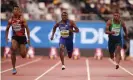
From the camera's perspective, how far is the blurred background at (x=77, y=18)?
28.0m

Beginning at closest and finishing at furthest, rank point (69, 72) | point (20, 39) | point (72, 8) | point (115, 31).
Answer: point (20, 39)
point (115, 31)
point (69, 72)
point (72, 8)

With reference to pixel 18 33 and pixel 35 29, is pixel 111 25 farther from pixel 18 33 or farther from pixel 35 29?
pixel 35 29

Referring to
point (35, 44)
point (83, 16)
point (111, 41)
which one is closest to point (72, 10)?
point (83, 16)

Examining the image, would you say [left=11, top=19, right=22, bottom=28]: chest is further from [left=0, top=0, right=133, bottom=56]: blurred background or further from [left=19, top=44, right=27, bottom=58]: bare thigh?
[left=0, top=0, right=133, bottom=56]: blurred background

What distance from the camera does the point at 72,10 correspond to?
28.8 m

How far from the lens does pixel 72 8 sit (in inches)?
1142

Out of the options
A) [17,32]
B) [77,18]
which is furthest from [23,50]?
[77,18]

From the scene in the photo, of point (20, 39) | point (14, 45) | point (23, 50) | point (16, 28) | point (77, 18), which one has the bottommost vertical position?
point (77, 18)

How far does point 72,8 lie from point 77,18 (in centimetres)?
112

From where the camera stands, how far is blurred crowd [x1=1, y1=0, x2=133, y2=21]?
28.3 meters

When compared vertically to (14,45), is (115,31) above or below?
above

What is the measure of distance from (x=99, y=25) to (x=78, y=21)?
122cm

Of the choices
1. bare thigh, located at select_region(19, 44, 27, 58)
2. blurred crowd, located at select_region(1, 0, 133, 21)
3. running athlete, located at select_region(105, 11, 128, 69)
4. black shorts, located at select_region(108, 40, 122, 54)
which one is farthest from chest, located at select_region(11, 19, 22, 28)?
blurred crowd, located at select_region(1, 0, 133, 21)

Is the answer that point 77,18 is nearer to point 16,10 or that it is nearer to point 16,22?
point 16,22
